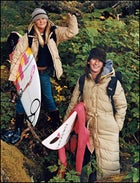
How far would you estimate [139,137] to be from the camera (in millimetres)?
7262

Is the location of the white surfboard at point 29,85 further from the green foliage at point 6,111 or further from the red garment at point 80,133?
the green foliage at point 6,111

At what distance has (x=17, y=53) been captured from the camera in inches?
250

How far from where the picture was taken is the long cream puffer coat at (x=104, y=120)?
599cm

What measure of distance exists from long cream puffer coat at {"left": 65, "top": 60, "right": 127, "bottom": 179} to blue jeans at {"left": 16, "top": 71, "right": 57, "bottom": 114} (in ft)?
2.17

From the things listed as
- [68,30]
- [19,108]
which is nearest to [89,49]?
[68,30]

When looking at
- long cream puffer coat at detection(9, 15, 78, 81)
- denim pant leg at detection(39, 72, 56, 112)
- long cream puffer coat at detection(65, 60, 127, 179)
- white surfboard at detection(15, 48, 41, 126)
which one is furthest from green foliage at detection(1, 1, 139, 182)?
long cream puffer coat at detection(9, 15, 78, 81)

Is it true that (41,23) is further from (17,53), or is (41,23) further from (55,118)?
(55,118)

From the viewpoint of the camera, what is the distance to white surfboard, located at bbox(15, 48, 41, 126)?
6176mm

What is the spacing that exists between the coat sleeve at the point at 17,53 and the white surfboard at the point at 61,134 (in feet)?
3.51

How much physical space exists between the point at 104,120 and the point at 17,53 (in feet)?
5.17

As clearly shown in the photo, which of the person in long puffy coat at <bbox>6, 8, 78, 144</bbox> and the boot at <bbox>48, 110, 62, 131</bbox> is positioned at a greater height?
the person in long puffy coat at <bbox>6, 8, 78, 144</bbox>

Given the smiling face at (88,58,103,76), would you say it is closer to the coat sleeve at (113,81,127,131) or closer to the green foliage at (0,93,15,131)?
the coat sleeve at (113,81,127,131)

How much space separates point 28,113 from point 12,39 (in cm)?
118

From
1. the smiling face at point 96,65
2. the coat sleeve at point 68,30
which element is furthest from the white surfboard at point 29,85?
the smiling face at point 96,65
